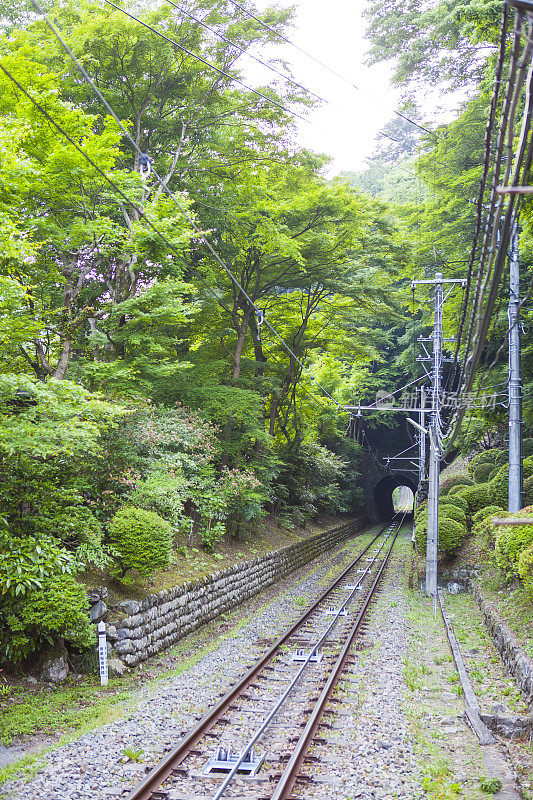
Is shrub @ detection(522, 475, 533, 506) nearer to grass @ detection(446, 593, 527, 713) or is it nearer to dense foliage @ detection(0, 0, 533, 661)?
dense foliage @ detection(0, 0, 533, 661)

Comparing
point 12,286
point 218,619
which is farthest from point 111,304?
point 218,619

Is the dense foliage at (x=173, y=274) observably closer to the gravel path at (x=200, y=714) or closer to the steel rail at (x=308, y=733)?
the gravel path at (x=200, y=714)

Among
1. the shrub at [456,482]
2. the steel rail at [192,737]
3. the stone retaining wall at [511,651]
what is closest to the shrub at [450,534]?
the stone retaining wall at [511,651]

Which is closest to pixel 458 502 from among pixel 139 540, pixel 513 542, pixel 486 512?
pixel 486 512

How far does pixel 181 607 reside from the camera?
11164 mm

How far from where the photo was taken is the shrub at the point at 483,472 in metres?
22.0

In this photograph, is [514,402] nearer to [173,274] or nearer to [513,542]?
[513,542]

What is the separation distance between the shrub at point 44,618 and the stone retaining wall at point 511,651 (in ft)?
19.1

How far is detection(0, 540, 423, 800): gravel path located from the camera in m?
5.67

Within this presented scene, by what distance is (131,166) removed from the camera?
1590cm

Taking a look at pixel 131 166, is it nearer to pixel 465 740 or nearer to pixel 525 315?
pixel 525 315

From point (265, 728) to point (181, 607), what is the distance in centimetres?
426

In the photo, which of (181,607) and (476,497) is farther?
(476,497)

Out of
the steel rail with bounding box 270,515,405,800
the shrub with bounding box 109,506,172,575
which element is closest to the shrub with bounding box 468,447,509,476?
the steel rail with bounding box 270,515,405,800
